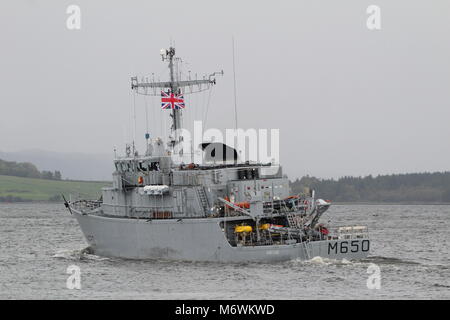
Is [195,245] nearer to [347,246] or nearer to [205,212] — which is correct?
[205,212]

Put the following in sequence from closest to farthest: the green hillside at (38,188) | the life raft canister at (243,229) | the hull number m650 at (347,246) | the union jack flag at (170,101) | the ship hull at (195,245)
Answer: the ship hull at (195,245)
the hull number m650 at (347,246)
the life raft canister at (243,229)
the union jack flag at (170,101)
the green hillside at (38,188)

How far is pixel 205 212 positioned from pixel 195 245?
1927 millimetres

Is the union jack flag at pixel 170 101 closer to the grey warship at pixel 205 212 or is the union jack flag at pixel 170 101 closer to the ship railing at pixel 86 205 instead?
the grey warship at pixel 205 212

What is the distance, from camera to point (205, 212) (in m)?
36.5

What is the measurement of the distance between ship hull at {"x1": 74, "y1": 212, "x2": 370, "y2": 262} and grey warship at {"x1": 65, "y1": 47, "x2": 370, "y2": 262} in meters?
0.04

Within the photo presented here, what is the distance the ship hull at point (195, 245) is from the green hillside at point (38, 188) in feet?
345

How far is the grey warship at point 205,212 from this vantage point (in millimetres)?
34344

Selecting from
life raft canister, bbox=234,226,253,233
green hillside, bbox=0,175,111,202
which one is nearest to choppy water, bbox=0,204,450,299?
life raft canister, bbox=234,226,253,233

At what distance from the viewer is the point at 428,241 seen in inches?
2094

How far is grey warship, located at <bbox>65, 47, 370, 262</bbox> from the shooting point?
113 ft

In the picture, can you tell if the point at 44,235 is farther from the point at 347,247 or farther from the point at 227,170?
the point at 347,247

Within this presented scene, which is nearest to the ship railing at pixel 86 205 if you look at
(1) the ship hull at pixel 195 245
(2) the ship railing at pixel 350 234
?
(1) the ship hull at pixel 195 245

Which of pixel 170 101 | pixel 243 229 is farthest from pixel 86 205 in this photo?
pixel 243 229

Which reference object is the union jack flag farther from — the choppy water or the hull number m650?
the hull number m650
